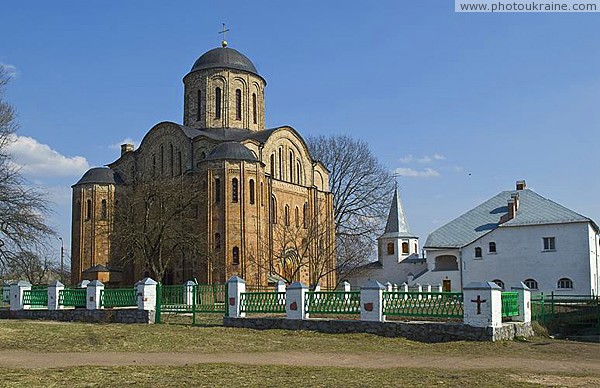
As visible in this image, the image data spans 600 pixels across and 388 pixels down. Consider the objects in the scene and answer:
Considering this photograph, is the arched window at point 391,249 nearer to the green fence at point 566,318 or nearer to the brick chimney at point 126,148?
the brick chimney at point 126,148

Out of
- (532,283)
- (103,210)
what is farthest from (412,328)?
(103,210)

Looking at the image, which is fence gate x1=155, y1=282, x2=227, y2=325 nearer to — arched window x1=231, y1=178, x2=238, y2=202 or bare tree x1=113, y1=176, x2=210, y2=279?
bare tree x1=113, y1=176, x2=210, y2=279

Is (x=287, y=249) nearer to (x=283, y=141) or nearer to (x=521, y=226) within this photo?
(x=283, y=141)

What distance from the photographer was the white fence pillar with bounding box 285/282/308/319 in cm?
1808

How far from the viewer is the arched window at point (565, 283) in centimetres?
3709

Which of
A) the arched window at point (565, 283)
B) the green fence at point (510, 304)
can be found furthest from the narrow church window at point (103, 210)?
the green fence at point (510, 304)

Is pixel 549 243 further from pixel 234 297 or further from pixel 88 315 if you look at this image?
pixel 88 315

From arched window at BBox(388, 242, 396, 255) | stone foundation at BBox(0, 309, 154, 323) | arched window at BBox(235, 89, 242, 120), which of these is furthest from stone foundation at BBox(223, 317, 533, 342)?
arched window at BBox(388, 242, 396, 255)

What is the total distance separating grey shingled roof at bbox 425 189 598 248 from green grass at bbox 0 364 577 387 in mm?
29987

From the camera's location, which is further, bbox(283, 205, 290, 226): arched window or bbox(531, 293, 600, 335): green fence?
bbox(283, 205, 290, 226): arched window

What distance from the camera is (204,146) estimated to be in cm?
3841

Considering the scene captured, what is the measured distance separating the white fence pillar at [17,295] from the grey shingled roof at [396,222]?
30.4 metres

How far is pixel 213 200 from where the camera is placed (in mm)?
35812

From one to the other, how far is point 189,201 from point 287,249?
6749 millimetres
